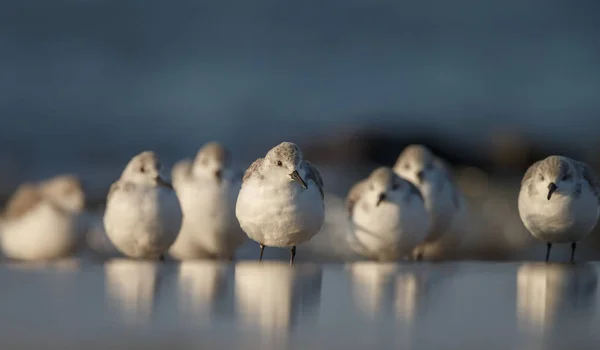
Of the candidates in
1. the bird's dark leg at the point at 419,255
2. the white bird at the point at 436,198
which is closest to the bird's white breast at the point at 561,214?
the white bird at the point at 436,198

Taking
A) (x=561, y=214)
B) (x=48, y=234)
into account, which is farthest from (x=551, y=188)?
(x=48, y=234)

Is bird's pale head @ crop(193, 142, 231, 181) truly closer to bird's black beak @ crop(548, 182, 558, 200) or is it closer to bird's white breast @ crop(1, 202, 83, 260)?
bird's white breast @ crop(1, 202, 83, 260)

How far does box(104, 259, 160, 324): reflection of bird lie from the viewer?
5.78 meters

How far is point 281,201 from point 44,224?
359cm

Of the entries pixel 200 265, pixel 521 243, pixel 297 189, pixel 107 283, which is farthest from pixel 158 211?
pixel 521 243

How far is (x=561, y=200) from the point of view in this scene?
8914mm

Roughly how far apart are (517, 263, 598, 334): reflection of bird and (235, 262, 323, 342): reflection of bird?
111 centimetres

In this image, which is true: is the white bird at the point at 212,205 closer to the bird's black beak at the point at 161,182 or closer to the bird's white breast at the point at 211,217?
the bird's white breast at the point at 211,217

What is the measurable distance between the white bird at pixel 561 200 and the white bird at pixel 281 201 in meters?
1.80

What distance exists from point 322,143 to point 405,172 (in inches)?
679

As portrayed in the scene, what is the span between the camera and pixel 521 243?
15.9 m

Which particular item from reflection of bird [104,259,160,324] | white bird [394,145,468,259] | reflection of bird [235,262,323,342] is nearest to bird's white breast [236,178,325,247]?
reflection of bird [235,262,323,342]

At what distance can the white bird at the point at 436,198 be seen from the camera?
10922mm

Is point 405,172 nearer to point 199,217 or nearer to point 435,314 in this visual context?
point 199,217
